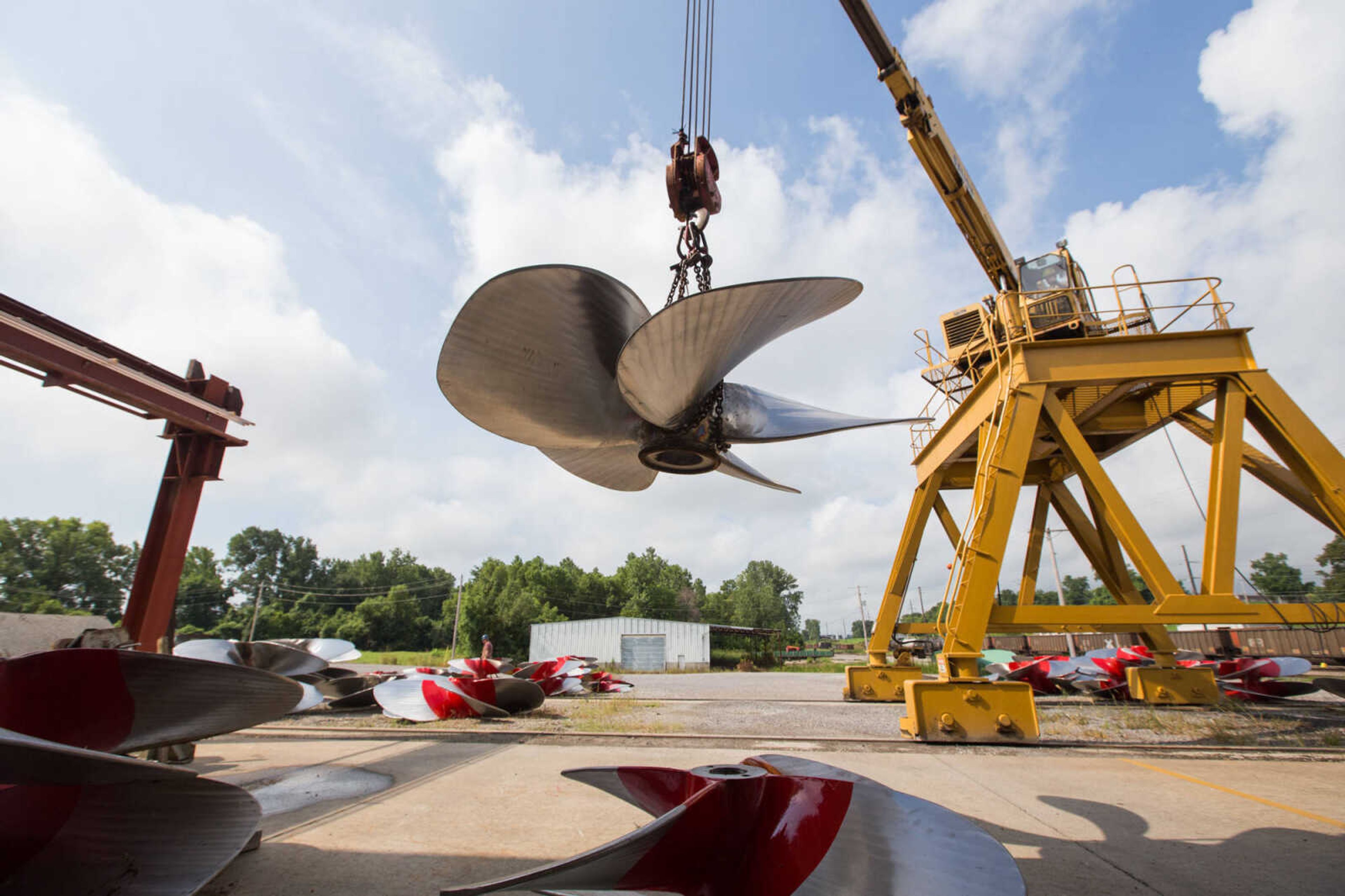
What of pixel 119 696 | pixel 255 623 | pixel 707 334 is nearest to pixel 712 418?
pixel 707 334

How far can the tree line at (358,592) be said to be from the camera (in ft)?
181

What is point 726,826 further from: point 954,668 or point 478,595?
point 478,595

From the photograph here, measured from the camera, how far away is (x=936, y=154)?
10547 mm

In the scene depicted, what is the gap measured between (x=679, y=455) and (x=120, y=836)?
12.4 feet

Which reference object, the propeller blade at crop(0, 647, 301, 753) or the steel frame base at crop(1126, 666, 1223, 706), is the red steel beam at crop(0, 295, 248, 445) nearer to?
the propeller blade at crop(0, 647, 301, 753)

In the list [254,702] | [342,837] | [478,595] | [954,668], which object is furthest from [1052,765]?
[478,595]

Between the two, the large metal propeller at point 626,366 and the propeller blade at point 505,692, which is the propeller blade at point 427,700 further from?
the large metal propeller at point 626,366

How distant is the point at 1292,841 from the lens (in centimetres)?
330

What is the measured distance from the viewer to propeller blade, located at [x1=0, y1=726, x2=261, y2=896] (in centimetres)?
193

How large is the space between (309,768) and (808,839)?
513cm

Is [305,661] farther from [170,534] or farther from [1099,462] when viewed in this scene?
[1099,462]

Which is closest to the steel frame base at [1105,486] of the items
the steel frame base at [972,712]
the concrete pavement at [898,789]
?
the steel frame base at [972,712]

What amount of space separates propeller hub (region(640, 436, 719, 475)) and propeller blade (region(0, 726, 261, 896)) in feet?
11.3

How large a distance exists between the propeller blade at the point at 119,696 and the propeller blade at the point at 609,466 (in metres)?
3.55
